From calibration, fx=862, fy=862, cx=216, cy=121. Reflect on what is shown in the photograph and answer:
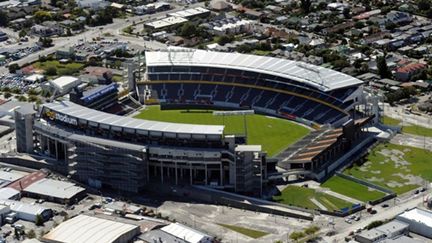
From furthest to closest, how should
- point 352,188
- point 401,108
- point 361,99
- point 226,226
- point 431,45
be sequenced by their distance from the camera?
point 431,45 → point 401,108 → point 361,99 → point 352,188 → point 226,226

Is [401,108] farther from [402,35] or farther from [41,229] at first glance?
[41,229]

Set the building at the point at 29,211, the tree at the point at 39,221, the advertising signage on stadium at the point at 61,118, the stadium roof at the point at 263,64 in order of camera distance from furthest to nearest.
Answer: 1. the stadium roof at the point at 263,64
2. the advertising signage on stadium at the point at 61,118
3. the building at the point at 29,211
4. the tree at the point at 39,221

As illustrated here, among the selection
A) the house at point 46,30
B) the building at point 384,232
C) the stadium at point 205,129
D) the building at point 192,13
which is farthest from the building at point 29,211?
the building at point 192,13

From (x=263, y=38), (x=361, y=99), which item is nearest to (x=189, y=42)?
(x=263, y=38)

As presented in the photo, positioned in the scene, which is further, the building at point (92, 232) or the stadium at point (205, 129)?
the stadium at point (205, 129)

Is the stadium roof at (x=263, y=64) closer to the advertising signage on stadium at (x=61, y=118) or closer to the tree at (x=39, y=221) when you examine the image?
the advertising signage on stadium at (x=61, y=118)

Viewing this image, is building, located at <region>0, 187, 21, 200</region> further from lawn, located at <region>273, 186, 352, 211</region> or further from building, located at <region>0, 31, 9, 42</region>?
building, located at <region>0, 31, 9, 42</region>

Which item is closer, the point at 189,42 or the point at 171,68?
the point at 171,68

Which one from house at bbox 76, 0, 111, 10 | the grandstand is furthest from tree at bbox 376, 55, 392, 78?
house at bbox 76, 0, 111, 10
